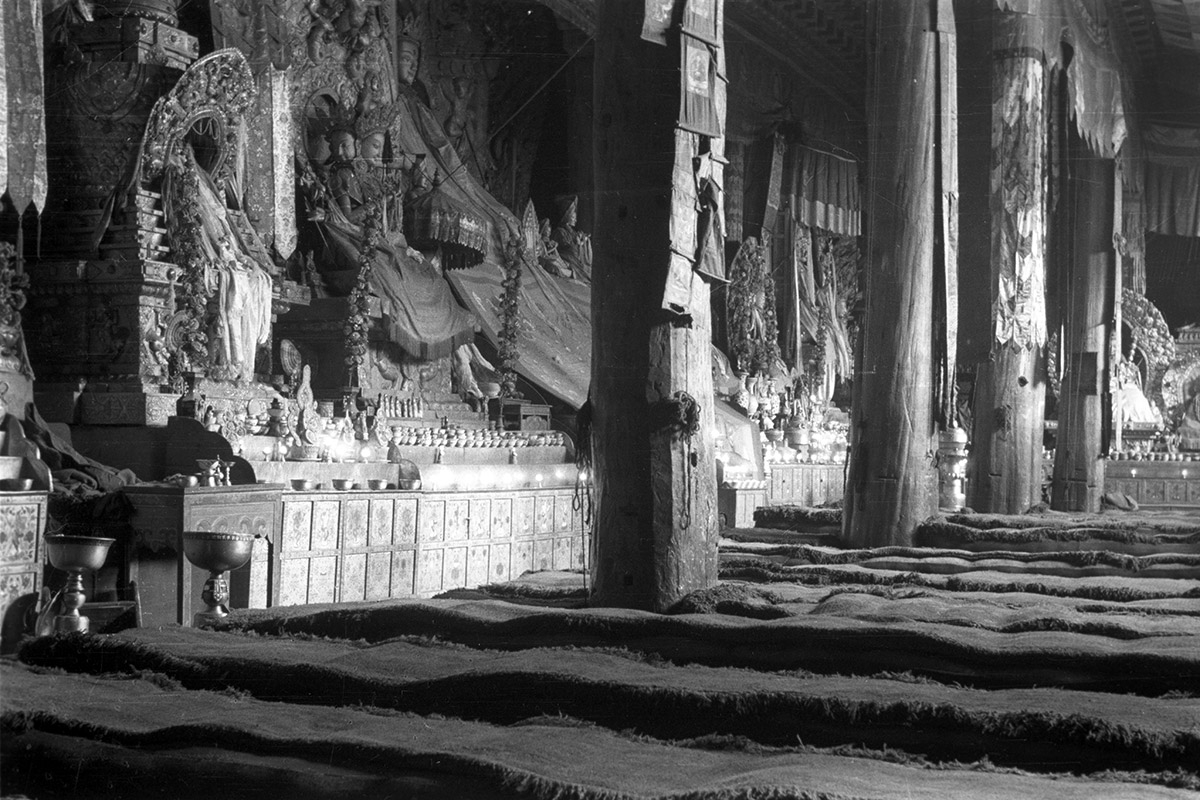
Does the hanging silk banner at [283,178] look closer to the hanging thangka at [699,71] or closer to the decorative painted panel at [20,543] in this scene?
the decorative painted panel at [20,543]

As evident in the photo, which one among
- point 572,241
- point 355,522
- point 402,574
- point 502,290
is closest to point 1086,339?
point 502,290

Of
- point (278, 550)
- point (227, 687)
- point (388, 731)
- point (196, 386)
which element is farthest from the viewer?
point (196, 386)

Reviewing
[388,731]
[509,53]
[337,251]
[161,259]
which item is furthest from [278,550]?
[509,53]

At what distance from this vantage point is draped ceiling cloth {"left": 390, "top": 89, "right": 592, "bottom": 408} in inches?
580

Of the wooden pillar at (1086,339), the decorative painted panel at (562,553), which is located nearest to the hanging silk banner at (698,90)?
the decorative painted panel at (562,553)

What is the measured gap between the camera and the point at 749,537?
8.87 m

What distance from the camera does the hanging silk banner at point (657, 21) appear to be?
199 inches

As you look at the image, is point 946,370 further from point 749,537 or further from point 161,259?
point 161,259

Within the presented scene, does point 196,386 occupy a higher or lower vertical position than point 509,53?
lower

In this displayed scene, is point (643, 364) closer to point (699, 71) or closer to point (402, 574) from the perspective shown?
point (699, 71)

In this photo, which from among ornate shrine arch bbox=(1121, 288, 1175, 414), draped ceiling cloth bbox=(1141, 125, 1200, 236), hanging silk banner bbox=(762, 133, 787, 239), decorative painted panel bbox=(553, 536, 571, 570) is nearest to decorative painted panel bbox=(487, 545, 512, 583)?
decorative painted panel bbox=(553, 536, 571, 570)

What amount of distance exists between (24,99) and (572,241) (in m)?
11.4

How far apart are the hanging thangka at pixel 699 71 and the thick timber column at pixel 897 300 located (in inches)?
141

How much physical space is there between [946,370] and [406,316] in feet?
21.4
